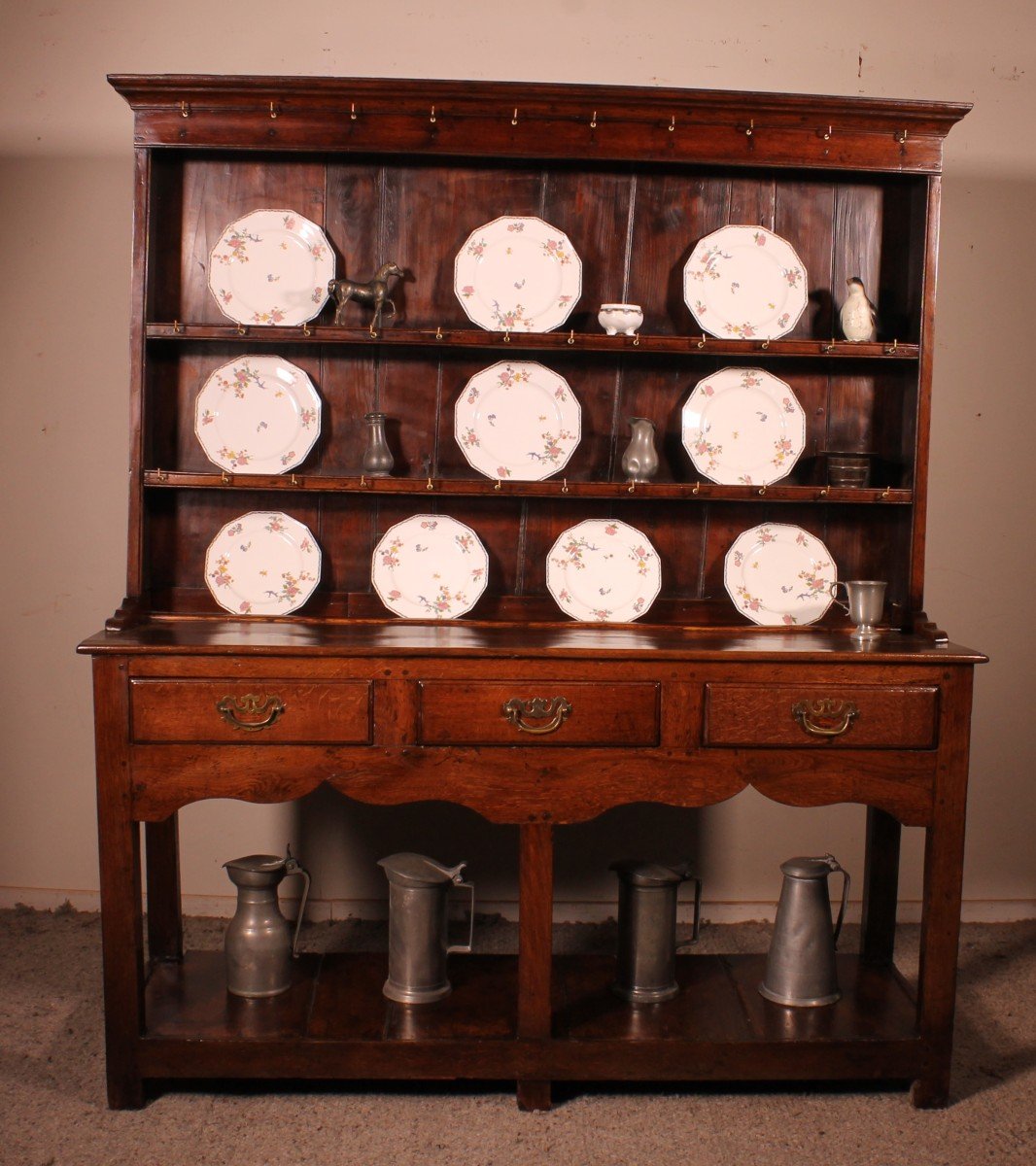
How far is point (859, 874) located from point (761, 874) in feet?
0.94

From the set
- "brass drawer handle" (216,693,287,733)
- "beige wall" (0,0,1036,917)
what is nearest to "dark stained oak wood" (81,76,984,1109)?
"brass drawer handle" (216,693,287,733)

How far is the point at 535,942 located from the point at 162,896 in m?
0.93

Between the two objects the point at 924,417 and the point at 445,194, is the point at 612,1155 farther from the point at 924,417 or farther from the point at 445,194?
the point at 445,194

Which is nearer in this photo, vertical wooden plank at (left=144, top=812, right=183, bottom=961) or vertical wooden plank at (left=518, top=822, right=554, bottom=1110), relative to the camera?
vertical wooden plank at (left=518, top=822, right=554, bottom=1110)

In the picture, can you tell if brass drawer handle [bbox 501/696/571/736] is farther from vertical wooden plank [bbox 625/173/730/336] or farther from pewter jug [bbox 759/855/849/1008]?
vertical wooden plank [bbox 625/173/730/336]

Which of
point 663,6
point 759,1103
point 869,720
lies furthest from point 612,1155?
point 663,6

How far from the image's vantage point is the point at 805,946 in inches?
91.6

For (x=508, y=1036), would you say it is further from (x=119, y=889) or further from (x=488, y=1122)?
(x=119, y=889)

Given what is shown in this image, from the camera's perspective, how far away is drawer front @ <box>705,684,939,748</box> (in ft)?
6.89

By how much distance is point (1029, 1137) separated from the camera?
80.9 inches

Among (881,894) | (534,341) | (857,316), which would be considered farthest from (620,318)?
(881,894)

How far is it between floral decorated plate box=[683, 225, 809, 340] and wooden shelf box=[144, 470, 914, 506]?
39cm

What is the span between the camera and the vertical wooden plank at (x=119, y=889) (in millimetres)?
2059

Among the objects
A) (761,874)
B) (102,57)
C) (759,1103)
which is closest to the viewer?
(759,1103)
